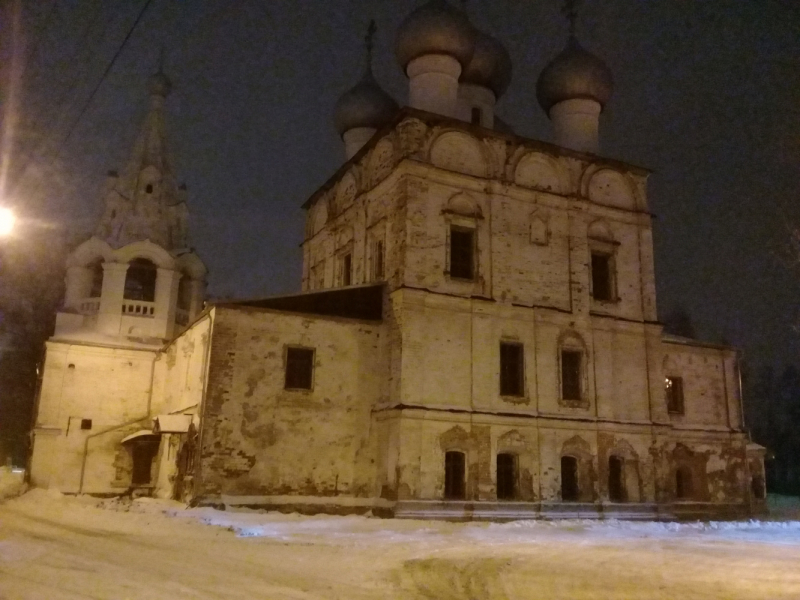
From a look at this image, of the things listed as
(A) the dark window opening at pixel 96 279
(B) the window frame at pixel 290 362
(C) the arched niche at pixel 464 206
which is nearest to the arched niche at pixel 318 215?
(C) the arched niche at pixel 464 206

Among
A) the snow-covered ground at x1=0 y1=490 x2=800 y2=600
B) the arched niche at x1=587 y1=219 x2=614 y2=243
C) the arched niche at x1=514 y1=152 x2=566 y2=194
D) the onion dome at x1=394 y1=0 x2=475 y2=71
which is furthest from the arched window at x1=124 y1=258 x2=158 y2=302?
the arched niche at x1=587 y1=219 x2=614 y2=243

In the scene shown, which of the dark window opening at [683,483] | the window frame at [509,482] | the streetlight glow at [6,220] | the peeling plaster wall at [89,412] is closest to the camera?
A: the streetlight glow at [6,220]

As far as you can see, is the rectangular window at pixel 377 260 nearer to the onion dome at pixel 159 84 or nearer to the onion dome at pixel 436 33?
the onion dome at pixel 436 33

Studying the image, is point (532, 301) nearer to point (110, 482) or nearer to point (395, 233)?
point (395, 233)

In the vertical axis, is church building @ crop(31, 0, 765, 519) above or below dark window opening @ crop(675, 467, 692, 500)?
above

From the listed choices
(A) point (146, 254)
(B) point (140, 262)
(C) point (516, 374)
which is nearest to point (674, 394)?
(C) point (516, 374)

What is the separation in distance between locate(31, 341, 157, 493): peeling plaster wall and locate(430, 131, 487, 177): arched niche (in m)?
11.4

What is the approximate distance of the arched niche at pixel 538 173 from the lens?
20.6 meters

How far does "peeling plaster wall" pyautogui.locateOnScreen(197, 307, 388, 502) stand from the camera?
16656 mm

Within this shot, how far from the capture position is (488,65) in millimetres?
23297

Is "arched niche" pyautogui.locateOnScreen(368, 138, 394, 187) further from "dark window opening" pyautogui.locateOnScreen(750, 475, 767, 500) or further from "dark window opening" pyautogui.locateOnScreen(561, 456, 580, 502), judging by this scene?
"dark window opening" pyautogui.locateOnScreen(750, 475, 767, 500)

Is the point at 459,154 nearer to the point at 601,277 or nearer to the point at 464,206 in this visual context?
the point at 464,206

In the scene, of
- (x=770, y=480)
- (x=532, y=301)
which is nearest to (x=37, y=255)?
(x=532, y=301)

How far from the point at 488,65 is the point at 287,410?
1313cm
